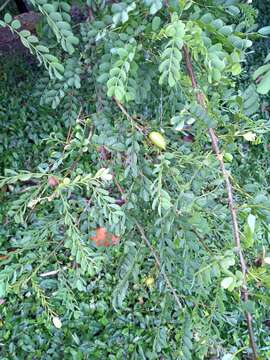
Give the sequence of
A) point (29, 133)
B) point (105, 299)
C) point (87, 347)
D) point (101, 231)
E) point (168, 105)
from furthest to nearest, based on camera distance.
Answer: point (29, 133), point (105, 299), point (87, 347), point (101, 231), point (168, 105)

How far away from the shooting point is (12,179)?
1150mm

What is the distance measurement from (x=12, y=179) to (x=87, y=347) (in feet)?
4.87

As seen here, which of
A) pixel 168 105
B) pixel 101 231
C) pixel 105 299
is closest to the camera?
pixel 168 105

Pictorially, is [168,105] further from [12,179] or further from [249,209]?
[249,209]

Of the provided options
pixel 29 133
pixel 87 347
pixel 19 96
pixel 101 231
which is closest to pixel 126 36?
pixel 101 231

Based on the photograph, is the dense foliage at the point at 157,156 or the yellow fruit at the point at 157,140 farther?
the yellow fruit at the point at 157,140

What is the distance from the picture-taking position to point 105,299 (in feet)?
8.64

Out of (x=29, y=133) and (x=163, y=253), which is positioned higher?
(x=163, y=253)

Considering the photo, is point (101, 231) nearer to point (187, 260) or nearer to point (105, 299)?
point (187, 260)

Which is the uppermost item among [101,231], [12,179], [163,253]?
[12,179]

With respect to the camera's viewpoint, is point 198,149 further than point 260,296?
Yes

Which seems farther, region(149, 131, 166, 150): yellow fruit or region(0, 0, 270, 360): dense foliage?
region(149, 131, 166, 150): yellow fruit

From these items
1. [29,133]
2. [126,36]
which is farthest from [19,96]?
[126,36]

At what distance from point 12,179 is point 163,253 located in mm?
412
